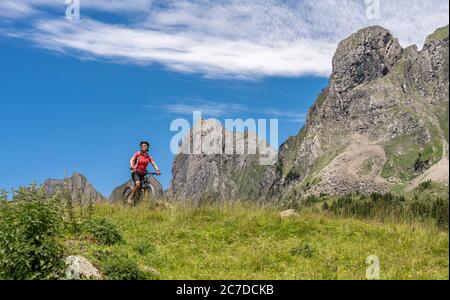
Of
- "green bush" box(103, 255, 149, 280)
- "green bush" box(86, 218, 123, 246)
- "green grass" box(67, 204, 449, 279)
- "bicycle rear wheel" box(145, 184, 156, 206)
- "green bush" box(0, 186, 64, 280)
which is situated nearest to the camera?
"green bush" box(0, 186, 64, 280)

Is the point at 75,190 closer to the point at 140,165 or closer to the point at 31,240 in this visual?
the point at 140,165

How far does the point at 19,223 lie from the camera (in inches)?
431

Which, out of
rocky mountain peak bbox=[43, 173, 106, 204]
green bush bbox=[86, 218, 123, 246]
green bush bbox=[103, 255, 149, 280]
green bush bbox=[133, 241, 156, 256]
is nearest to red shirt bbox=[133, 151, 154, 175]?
rocky mountain peak bbox=[43, 173, 106, 204]

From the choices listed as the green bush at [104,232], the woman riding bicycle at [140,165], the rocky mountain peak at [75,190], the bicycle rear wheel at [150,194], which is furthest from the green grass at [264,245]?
the woman riding bicycle at [140,165]

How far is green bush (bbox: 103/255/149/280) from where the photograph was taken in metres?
11.6

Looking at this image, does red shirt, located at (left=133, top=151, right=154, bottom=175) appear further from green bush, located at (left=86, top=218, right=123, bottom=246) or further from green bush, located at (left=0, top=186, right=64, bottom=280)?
green bush, located at (left=0, top=186, right=64, bottom=280)

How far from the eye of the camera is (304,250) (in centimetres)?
1520

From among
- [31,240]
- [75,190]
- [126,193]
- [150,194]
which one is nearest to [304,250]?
[31,240]

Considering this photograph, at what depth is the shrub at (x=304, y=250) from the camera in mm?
15141

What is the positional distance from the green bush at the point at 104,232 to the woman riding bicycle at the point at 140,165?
22.6 ft

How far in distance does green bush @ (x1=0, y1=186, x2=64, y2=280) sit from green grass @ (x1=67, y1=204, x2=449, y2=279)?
6.23ft

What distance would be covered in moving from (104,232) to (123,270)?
4.68 meters

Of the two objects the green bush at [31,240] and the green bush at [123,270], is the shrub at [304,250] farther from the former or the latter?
the green bush at [31,240]
